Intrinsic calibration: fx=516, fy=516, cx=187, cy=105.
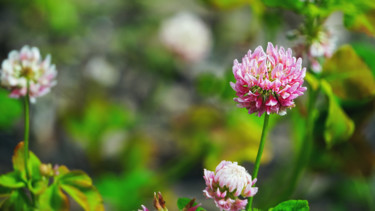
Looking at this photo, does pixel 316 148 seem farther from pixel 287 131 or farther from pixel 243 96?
pixel 287 131

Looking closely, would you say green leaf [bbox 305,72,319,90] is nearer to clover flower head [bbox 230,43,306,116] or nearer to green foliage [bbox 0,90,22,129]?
clover flower head [bbox 230,43,306,116]

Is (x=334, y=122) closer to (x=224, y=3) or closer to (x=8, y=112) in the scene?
(x=224, y=3)

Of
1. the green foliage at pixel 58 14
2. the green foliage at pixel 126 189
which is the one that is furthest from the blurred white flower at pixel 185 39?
the green foliage at pixel 126 189

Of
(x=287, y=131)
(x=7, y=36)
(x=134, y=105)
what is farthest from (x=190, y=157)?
(x=7, y=36)

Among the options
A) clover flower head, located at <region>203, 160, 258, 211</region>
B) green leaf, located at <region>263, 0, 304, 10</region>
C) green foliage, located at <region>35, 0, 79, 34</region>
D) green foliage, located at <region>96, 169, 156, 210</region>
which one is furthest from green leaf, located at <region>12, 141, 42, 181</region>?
green foliage, located at <region>35, 0, 79, 34</region>

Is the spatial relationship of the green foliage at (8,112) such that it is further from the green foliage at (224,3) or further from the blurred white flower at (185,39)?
the blurred white flower at (185,39)

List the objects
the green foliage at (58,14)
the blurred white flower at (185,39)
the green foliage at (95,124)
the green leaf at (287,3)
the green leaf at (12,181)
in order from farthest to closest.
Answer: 1. the green foliage at (58,14)
2. the blurred white flower at (185,39)
3. the green foliage at (95,124)
4. the green leaf at (287,3)
5. the green leaf at (12,181)
